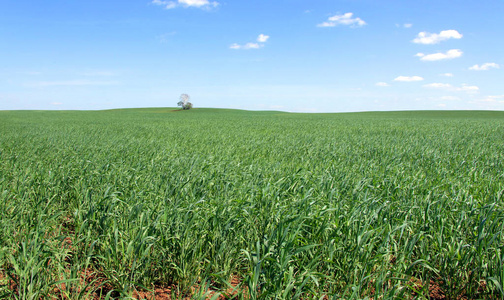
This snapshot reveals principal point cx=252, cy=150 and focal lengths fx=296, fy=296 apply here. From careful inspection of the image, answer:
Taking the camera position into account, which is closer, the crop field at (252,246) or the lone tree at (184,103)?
the crop field at (252,246)

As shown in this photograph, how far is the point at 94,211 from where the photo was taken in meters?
3.67

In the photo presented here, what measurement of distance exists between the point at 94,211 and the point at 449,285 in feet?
13.0

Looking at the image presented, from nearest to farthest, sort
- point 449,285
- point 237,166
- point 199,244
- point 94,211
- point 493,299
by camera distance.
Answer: point 493,299 → point 449,285 → point 199,244 → point 94,211 → point 237,166

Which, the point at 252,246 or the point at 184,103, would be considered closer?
the point at 252,246

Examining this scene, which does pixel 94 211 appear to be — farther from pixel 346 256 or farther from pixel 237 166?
pixel 237 166

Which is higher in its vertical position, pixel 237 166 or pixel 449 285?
pixel 237 166

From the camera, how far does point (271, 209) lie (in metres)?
3.88

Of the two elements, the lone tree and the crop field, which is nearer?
the crop field

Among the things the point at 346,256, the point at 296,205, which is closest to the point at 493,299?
the point at 346,256

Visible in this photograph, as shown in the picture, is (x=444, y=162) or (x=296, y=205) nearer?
(x=296, y=205)

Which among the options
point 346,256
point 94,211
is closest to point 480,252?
point 346,256

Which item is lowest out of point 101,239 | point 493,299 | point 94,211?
point 493,299

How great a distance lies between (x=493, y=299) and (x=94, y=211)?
4.28 meters

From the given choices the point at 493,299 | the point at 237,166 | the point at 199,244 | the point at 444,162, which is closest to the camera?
the point at 493,299
